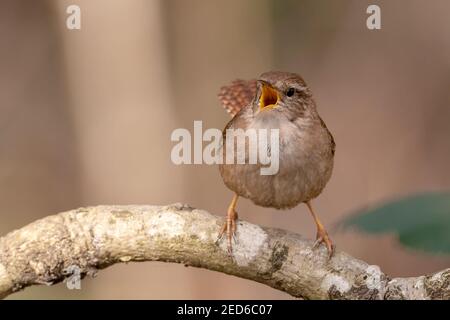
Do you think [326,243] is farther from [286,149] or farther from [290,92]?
[290,92]

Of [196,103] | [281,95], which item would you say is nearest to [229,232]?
[281,95]

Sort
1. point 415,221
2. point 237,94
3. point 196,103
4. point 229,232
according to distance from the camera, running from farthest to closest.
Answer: point 196,103
point 237,94
point 229,232
point 415,221

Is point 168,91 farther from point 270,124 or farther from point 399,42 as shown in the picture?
point 270,124

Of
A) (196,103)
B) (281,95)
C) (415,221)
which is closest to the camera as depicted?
(415,221)

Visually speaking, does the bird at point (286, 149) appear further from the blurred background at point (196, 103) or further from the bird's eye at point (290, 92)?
the blurred background at point (196, 103)

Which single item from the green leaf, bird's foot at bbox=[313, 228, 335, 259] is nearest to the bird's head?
bird's foot at bbox=[313, 228, 335, 259]
